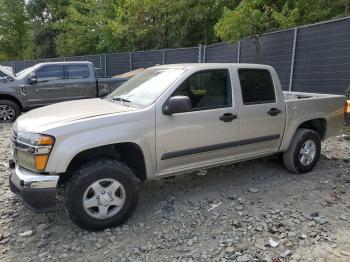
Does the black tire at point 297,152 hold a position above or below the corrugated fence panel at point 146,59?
below

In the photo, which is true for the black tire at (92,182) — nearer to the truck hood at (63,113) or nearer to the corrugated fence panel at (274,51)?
the truck hood at (63,113)

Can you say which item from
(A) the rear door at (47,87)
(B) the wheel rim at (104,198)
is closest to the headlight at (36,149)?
(B) the wheel rim at (104,198)

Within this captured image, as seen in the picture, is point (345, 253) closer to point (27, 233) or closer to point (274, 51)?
point (27, 233)

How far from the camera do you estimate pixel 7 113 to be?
1044 cm

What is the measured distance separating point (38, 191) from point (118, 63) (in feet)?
61.2

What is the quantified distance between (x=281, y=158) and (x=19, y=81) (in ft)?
25.9

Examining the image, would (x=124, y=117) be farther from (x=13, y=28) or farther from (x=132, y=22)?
(x=13, y=28)

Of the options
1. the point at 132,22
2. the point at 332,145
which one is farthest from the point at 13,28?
the point at 332,145

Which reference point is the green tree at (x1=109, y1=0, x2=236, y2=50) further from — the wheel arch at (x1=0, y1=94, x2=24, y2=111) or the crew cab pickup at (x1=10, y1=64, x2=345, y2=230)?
the crew cab pickup at (x1=10, y1=64, x2=345, y2=230)

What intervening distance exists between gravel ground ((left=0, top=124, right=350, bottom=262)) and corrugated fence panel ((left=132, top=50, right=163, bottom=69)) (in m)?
13.3

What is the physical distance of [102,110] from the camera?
414cm

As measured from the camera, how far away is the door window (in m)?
10.9

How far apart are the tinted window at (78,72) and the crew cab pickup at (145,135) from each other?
6.87m

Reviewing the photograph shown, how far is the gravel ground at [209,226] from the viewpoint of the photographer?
11.7ft
